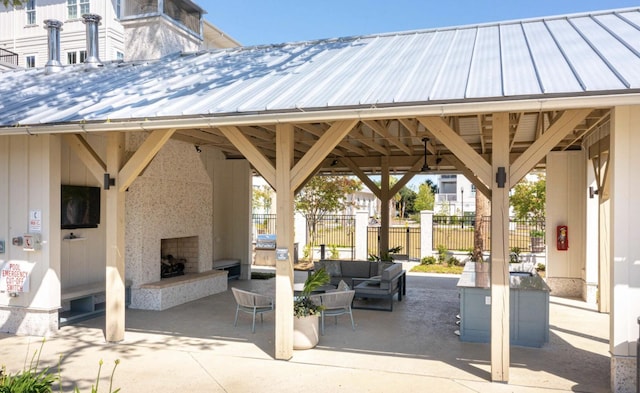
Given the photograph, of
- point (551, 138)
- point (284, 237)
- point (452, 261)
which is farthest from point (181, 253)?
point (452, 261)

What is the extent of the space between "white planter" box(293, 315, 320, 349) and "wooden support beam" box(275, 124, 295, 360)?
0.38m

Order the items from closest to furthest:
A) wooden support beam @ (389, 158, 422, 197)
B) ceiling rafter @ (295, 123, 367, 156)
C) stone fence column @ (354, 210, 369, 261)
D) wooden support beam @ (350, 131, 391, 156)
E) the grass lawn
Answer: ceiling rafter @ (295, 123, 367, 156) → wooden support beam @ (350, 131, 391, 156) → wooden support beam @ (389, 158, 422, 197) → the grass lawn → stone fence column @ (354, 210, 369, 261)

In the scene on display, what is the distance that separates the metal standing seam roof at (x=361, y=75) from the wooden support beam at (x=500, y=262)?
1.89 feet

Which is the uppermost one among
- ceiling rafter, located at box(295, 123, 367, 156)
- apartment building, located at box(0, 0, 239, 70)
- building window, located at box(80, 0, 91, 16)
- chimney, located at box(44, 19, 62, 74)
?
building window, located at box(80, 0, 91, 16)

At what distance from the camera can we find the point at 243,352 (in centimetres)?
643

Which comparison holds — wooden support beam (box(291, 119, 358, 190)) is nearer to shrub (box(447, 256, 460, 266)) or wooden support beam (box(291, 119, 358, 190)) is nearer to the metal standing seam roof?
the metal standing seam roof

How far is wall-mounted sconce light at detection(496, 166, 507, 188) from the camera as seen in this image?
5.20 m

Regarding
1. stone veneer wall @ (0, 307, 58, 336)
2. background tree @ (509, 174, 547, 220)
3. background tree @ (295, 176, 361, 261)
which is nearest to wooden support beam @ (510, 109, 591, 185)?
stone veneer wall @ (0, 307, 58, 336)

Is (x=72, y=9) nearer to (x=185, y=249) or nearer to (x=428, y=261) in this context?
(x=185, y=249)

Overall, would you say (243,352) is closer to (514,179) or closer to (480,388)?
(480,388)

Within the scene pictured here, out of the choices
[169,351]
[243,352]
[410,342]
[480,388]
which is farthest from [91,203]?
[480,388]

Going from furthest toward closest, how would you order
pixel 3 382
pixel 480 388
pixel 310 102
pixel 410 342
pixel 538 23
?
pixel 538 23 < pixel 410 342 < pixel 310 102 < pixel 480 388 < pixel 3 382

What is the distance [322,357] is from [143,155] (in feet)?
11.7

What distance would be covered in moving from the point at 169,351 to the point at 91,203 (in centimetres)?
360
